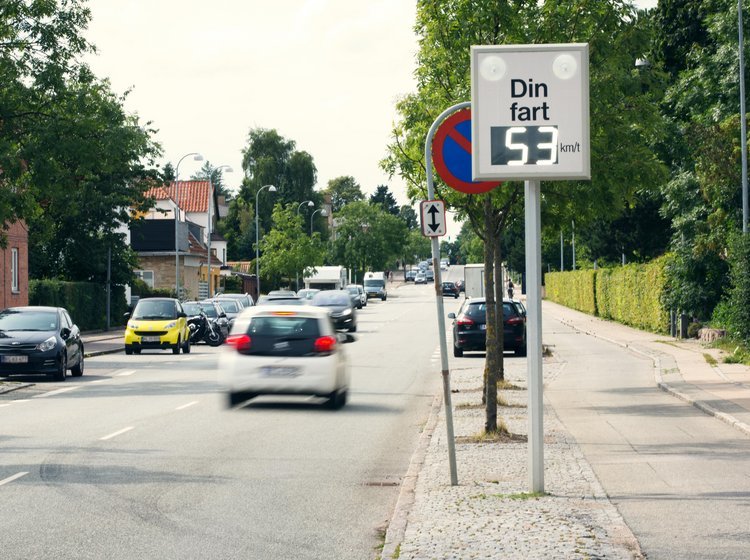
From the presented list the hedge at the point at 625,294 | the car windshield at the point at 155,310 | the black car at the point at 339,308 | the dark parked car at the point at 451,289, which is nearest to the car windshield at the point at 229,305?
the black car at the point at 339,308

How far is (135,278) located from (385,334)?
654 inches

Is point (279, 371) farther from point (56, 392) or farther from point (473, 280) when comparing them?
point (473, 280)

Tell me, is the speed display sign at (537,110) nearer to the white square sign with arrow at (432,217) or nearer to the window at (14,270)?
the white square sign with arrow at (432,217)

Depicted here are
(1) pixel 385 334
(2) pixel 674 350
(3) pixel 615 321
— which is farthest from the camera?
(3) pixel 615 321

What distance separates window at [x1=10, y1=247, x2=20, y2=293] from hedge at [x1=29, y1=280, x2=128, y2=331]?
0.61 meters

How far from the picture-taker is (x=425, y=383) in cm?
2417

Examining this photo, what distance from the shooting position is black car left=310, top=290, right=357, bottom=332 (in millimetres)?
48781

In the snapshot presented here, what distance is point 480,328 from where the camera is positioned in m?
A: 32.3

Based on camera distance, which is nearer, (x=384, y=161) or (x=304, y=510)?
(x=304, y=510)

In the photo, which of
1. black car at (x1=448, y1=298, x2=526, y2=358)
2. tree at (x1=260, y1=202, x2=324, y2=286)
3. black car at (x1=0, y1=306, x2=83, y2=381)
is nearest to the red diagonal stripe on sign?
black car at (x1=0, y1=306, x2=83, y2=381)

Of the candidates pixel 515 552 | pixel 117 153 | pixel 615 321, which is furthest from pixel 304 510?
pixel 615 321

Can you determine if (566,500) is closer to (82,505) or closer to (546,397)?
(82,505)

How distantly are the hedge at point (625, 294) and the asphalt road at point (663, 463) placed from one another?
19952mm

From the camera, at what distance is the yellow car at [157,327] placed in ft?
120
